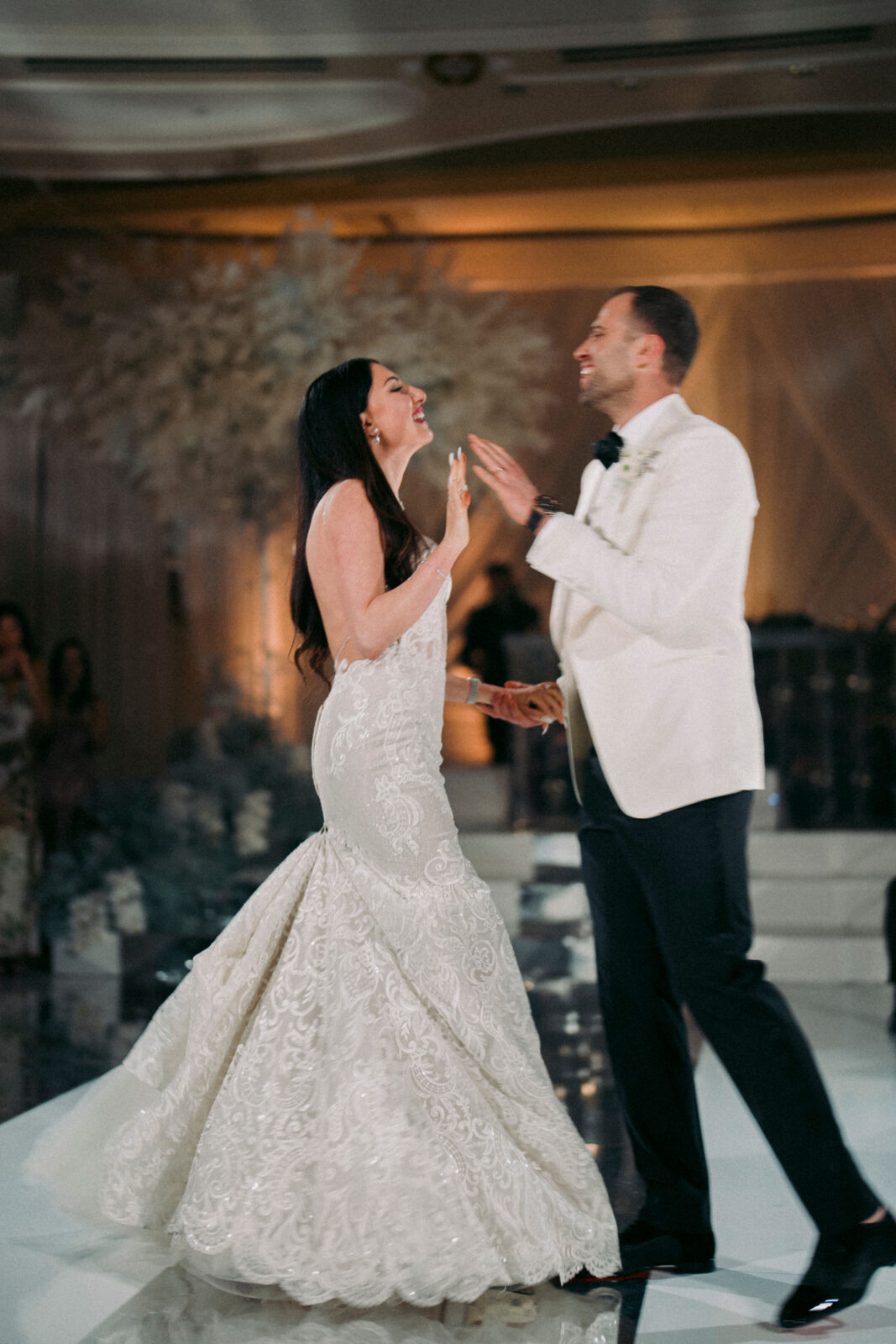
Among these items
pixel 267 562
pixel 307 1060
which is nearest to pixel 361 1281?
pixel 307 1060

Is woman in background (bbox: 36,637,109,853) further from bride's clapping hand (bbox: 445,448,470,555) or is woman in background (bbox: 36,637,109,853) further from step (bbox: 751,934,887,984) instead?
bride's clapping hand (bbox: 445,448,470,555)

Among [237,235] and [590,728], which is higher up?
[237,235]

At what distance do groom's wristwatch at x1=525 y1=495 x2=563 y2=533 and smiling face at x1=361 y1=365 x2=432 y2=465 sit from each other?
335 mm

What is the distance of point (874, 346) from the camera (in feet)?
28.0

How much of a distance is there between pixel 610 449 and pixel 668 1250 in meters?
1.42

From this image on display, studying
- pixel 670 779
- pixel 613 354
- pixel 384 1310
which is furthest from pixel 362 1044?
pixel 613 354

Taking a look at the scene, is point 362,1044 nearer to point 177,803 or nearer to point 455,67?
point 177,803

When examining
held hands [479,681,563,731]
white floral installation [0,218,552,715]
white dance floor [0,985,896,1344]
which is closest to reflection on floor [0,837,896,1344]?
white dance floor [0,985,896,1344]

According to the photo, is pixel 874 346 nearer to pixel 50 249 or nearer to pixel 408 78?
pixel 408 78

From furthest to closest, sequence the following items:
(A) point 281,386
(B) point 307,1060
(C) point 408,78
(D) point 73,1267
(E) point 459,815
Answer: (E) point 459,815
(C) point 408,78
(A) point 281,386
(D) point 73,1267
(B) point 307,1060

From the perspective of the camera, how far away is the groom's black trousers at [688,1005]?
199 centimetres

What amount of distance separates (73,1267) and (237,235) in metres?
7.14

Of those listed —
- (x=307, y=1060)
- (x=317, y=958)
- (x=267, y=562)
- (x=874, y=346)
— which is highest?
(x=874, y=346)

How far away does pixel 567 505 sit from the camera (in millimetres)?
8430
